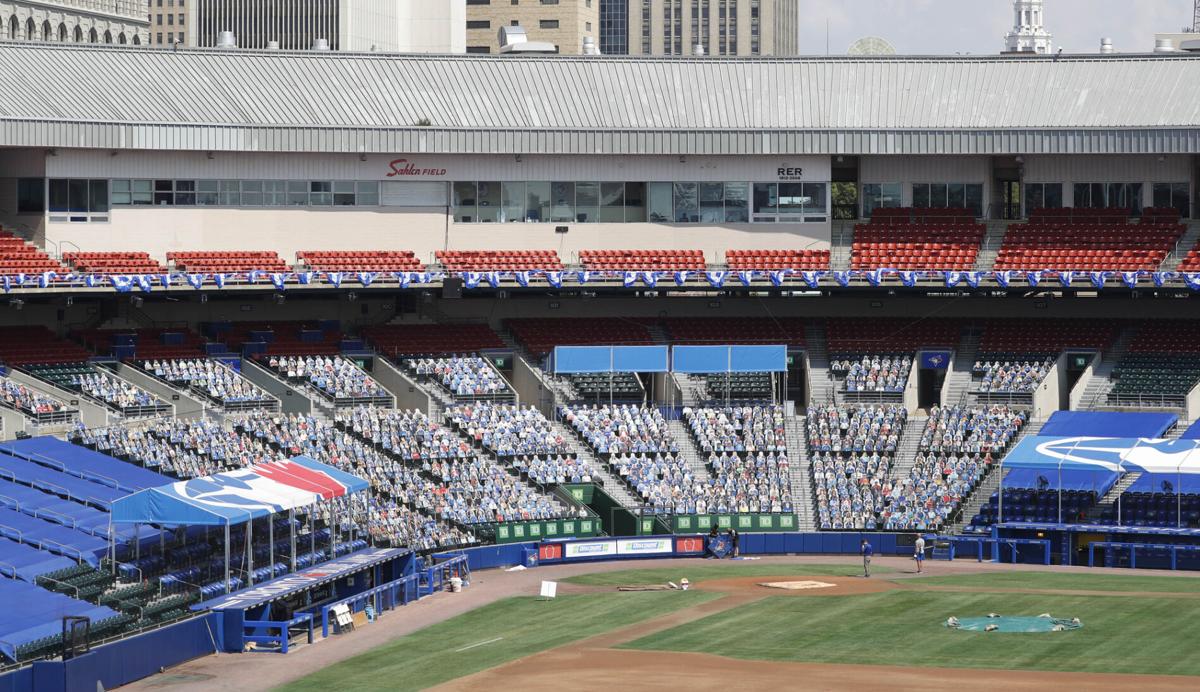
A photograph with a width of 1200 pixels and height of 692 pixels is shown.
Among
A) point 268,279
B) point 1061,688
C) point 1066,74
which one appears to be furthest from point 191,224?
point 1061,688

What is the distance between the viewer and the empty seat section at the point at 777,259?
78.9 meters

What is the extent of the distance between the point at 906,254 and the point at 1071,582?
23.6 metres

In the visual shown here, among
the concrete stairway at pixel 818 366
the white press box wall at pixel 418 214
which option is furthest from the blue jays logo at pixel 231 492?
the concrete stairway at pixel 818 366

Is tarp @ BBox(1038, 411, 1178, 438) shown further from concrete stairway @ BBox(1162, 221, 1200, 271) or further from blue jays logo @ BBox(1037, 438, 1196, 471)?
concrete stairway @ BBox(1162, 221, 1200, 271)

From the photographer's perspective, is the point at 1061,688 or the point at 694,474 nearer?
the point at 1061,688

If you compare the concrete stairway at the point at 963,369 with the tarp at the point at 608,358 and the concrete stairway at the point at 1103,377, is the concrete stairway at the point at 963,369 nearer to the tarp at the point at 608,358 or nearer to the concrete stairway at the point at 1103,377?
the concrete stairway at the point at 1103,377

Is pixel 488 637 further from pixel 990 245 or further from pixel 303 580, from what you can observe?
pixel 990 245

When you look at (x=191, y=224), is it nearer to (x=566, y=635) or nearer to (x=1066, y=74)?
(x=566, y=635)

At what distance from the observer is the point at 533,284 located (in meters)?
76.4

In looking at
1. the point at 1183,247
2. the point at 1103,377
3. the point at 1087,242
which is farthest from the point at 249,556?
the point at 1183,247

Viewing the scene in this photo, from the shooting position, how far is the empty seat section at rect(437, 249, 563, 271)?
7831cm

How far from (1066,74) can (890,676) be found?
4583 cm

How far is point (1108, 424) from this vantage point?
69875mm

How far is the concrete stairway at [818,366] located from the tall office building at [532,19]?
352 ft
